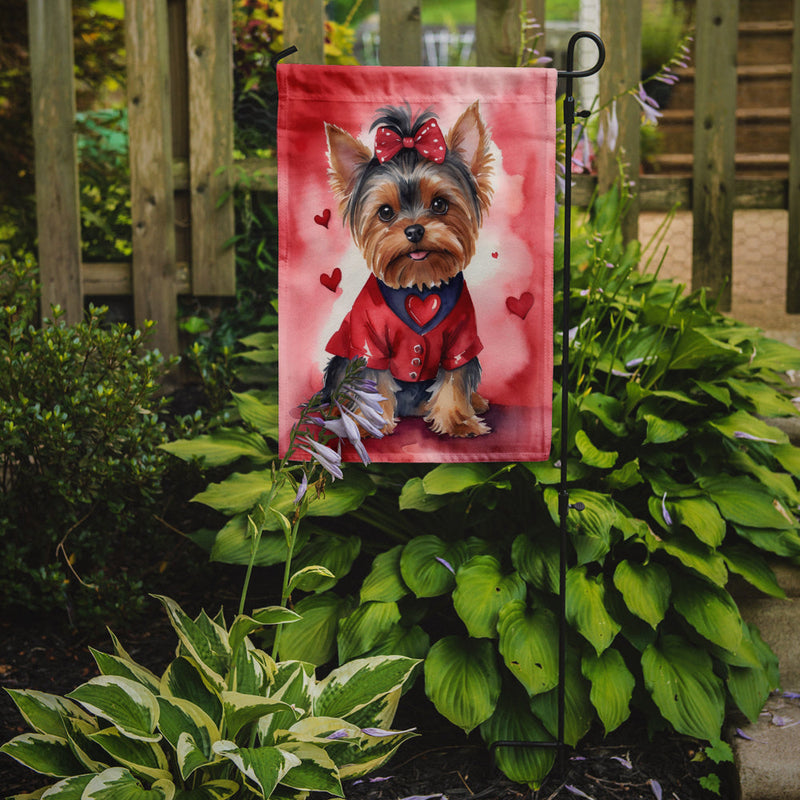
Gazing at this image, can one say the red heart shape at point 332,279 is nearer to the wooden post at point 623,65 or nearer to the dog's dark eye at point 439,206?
the dog's dark eye at point 439,206

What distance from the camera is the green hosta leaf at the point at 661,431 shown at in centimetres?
217

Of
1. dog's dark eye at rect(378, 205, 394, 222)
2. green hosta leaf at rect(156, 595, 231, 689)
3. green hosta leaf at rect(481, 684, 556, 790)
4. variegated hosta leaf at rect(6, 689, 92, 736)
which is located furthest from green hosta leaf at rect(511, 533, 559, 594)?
variegated hosta leaf at rect(6, 689, 92, 736)

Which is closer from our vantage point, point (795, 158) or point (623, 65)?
point (623, 65)

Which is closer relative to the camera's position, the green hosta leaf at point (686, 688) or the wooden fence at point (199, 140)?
the green hosta leaf at point (686, 688)

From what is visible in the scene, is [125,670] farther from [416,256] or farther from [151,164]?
[151,164]

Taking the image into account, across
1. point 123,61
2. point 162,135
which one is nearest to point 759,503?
point 162,135

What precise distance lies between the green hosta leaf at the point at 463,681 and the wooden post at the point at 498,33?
2.15 metres

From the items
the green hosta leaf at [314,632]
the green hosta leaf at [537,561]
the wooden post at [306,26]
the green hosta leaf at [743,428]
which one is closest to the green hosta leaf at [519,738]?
the green hosta leaf at [537,561]

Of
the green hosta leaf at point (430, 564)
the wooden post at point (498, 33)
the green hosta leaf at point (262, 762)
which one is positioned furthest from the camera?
the wooden post at point (498, 33)

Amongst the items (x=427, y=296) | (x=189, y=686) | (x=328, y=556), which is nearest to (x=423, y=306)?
(x=427, y=296)

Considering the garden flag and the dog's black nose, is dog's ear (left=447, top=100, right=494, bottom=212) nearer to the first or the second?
the garden flag

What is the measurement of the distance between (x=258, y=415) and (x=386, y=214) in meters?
0.85

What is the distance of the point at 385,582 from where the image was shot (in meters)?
2.08

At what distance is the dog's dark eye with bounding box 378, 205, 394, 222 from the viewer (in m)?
1.85
